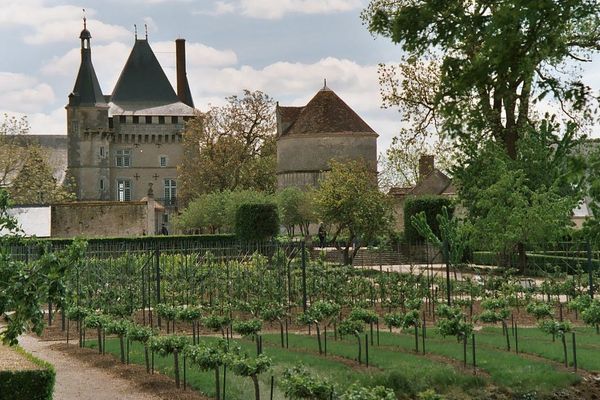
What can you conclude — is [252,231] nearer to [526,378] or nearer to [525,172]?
[525,172]

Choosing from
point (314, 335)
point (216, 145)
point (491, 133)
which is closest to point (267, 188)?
point (216, 145)

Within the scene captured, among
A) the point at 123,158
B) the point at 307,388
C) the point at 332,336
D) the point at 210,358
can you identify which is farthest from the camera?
the point at 123,158

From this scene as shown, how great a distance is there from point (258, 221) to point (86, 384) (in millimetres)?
25602

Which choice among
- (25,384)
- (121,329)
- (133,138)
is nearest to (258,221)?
(121,329)

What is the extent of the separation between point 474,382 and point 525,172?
19.7 meters

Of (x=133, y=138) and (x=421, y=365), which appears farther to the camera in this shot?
(x=133, y=138)

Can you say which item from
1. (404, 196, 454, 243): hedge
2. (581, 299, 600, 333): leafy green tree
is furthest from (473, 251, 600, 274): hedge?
(581, 299, 600, 333): leafy green tree

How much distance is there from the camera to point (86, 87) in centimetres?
7662

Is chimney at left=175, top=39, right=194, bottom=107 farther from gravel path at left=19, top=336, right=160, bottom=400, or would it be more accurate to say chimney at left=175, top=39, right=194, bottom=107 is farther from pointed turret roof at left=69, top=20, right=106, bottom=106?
gravel path at left=19, top=336, right=160, bottom=400

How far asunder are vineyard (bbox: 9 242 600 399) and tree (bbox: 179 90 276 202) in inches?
1333

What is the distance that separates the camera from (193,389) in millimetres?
13086

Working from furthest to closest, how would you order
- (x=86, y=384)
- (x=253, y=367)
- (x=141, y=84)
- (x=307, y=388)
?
(x=141, y=84) < (x=86, y=384) < (x=253, y=367) < (x=307, y=388)

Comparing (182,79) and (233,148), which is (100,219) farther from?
(182,79)

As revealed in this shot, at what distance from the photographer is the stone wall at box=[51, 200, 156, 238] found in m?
45.8
